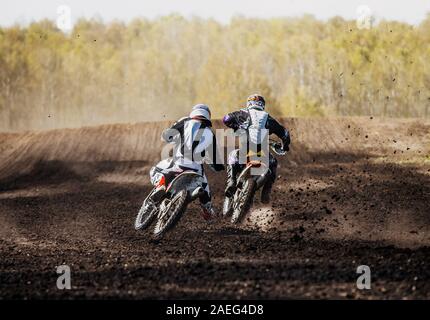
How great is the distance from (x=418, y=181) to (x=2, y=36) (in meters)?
63.6

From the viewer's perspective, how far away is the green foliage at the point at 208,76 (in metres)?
69.6

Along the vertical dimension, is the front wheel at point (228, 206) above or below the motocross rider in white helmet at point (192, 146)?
below

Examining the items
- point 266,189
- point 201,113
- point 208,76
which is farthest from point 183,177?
point 208,76

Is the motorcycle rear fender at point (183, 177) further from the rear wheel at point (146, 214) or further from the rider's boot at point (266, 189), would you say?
the rider's boot at point (266, 189)

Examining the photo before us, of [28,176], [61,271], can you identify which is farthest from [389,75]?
[61,271]

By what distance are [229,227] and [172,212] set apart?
2834 millimetres

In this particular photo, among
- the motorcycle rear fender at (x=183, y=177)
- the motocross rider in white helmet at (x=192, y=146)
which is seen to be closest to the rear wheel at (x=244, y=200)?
the motocross rider in white helmet at (x=192, y=146)

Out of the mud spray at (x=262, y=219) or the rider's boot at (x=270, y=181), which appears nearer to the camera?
the rider's boot at (x=270, y=181)

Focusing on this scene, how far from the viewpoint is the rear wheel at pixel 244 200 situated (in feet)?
42.0

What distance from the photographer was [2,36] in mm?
78062

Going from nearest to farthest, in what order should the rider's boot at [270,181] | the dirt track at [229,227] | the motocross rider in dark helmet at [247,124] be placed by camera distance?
1. the dirt track at [229,227]
2. the rider's boot at [270,181]
3. the motocross rider in dark helmet at [247,124]

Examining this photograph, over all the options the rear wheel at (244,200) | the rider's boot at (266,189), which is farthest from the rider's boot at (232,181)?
the rider's boot at (266,189)

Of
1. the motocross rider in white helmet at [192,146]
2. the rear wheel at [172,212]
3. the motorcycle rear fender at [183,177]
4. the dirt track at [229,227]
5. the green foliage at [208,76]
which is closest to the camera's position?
the dirt track at [229,227]

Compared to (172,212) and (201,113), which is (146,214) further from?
(201,113)
